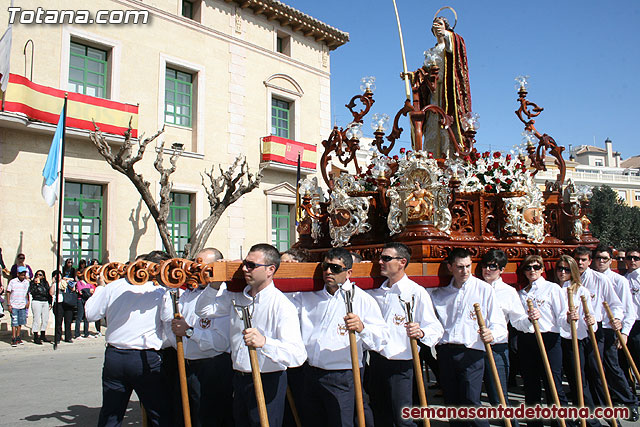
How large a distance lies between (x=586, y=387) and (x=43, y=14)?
51.9 ft

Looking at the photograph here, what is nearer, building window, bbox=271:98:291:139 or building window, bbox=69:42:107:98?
building window, bbox=69:42:107:98

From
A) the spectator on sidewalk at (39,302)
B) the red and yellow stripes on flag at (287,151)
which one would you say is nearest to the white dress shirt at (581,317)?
the spectator on sidewalk at (39,302)

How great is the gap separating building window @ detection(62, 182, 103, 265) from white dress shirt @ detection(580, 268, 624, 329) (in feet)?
45.1

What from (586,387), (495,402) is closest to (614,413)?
(586,387)

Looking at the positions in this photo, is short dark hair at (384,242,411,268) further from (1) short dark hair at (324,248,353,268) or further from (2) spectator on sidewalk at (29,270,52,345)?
(2) spectator on sidewalk at (29,270,52,345)

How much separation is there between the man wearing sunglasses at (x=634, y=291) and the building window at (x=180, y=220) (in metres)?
13.7

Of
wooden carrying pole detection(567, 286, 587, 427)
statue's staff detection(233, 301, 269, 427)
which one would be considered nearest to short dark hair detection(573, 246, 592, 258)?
wooden carrying pole detection(567, 286, 587, 427)

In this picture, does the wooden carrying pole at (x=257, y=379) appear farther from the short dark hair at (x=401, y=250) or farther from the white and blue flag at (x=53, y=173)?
the white and blue flag at (x=53, y=173)

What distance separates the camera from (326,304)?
4.15 m

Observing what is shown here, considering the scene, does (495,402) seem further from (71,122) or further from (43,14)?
(43,14)

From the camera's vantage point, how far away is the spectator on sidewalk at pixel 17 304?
1180cm

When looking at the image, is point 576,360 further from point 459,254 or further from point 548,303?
point 459,254

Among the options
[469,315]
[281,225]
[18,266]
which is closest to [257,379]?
[469,315]

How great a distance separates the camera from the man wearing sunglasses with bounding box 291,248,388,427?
391 centimetres
